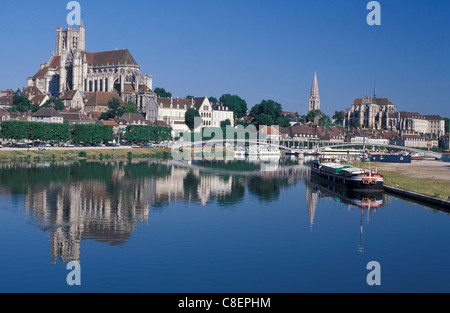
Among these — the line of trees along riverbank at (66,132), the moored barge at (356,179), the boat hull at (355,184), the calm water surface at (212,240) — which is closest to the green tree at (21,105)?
the line of trees along riverbank at (66,132)

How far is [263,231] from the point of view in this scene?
3238cm

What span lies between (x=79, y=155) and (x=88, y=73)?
95.4 metres

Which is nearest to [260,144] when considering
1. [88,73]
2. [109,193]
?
[88,73]

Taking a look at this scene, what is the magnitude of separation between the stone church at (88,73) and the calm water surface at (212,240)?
113197mm

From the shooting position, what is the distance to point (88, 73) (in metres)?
180

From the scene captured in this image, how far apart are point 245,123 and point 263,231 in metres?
149

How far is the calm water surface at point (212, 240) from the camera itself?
73.2 feet

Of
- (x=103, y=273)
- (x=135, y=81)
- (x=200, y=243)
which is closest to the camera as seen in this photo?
(x=103, y=273)

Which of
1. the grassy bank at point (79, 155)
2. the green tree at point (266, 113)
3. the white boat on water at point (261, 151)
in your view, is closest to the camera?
the grassy bank at point (79, 155)

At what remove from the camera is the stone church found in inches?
6599

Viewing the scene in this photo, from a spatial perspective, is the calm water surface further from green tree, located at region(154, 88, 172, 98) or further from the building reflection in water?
green tree, located at region(154, 88, 172, 98)

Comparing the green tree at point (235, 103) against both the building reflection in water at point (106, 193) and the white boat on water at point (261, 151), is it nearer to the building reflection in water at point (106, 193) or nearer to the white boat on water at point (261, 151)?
the white boat on water at point (261, 151)

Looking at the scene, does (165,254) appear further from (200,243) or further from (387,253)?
(387,253)
